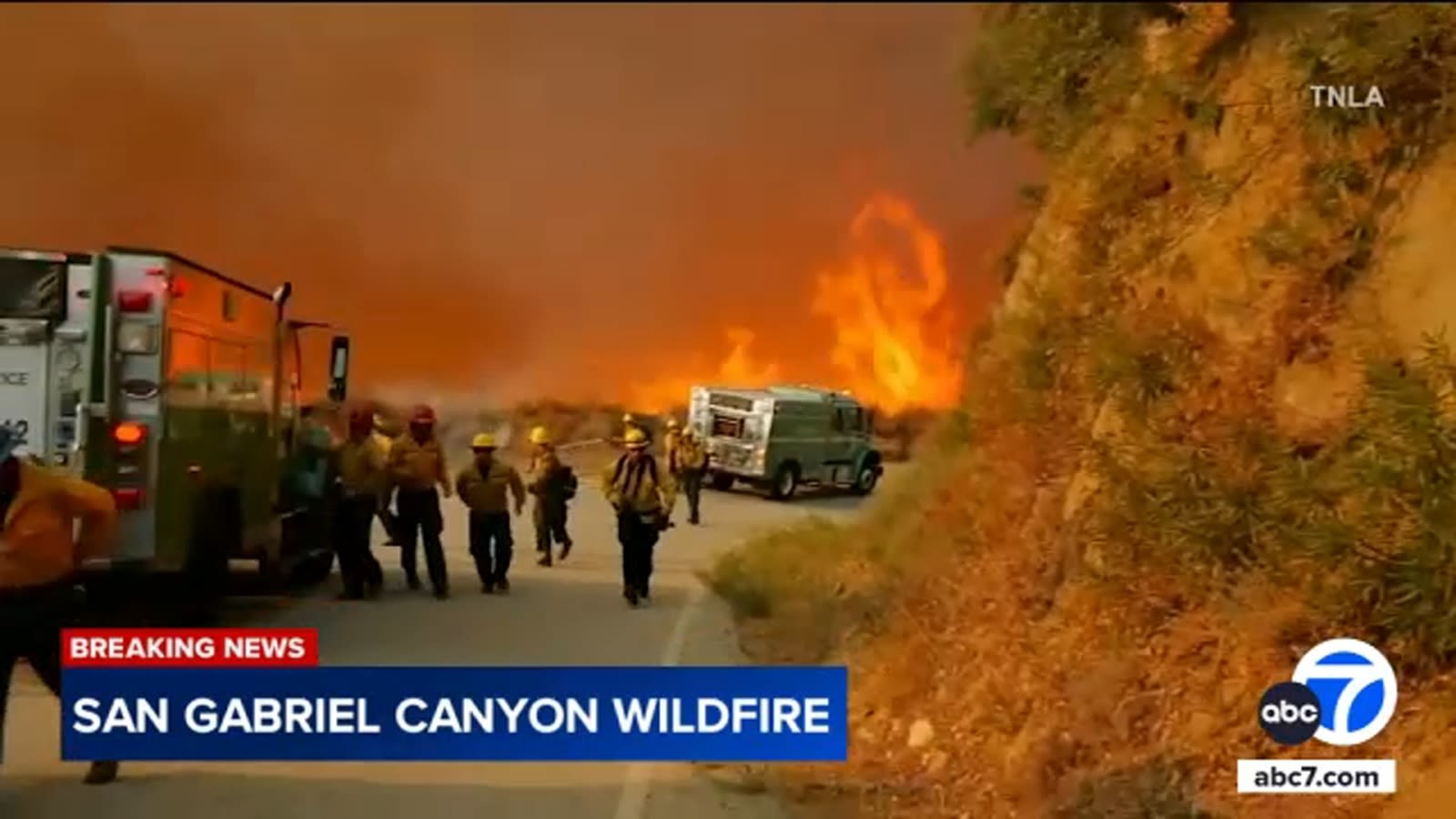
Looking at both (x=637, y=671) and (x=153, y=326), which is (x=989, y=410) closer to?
(x=637, y=671)

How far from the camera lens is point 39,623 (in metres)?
4.60

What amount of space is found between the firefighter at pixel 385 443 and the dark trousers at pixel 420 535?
23 millimetres

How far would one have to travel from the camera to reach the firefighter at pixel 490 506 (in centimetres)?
491

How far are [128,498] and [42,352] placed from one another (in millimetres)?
482

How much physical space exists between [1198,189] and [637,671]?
2.31 meters

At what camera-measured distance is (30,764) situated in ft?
15.0

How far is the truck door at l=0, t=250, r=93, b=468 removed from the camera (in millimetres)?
4750

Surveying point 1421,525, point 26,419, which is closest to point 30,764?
point 26,419

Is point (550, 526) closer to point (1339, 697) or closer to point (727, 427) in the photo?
point (727, 427)

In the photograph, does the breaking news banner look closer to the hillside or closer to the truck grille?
the hillside

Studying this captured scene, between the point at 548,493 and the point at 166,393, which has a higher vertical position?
the point at 166,393

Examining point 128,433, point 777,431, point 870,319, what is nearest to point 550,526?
point 777,431

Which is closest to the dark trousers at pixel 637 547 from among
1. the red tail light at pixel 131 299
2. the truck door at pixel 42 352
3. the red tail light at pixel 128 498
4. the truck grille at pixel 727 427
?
the truck grille at pixel 727 427

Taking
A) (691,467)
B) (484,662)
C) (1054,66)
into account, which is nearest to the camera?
(484,662)
